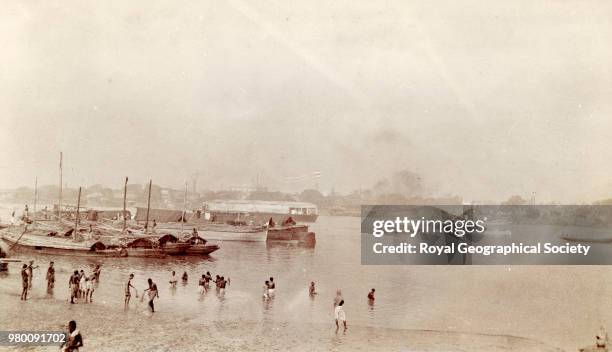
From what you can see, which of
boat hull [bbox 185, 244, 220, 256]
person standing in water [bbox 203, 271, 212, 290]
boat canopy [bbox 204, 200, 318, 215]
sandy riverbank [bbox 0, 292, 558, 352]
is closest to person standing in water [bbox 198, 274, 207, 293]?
person standing in water [bbox 203, 271, 212, 290]

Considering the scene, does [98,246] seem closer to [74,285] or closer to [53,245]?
[53,245]

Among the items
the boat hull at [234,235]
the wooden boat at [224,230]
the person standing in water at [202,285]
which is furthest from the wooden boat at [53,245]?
the person standing in water at [202,285]

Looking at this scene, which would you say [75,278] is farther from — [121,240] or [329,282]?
[329,282]

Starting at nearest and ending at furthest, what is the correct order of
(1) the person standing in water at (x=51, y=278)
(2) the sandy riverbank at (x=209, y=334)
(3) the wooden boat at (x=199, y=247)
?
(2) the sandy riverbank at (x=209, y=334)
(1) the person standing in water at (x=51, y=278)
(3) the wooden boat at (x=199, y=247)

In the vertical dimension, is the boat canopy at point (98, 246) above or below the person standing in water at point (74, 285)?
above

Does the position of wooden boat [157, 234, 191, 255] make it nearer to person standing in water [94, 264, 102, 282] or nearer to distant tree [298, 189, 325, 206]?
person standing in water [94, 264, 102, 282]

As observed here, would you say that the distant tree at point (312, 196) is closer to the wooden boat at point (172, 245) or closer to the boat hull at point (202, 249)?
the boat hull at point (202, 249)

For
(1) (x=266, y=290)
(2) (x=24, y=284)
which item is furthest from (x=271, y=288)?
(2) (x=24, y=284)

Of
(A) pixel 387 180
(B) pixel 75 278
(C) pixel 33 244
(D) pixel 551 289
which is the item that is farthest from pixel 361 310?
(C) pixel 33 244
